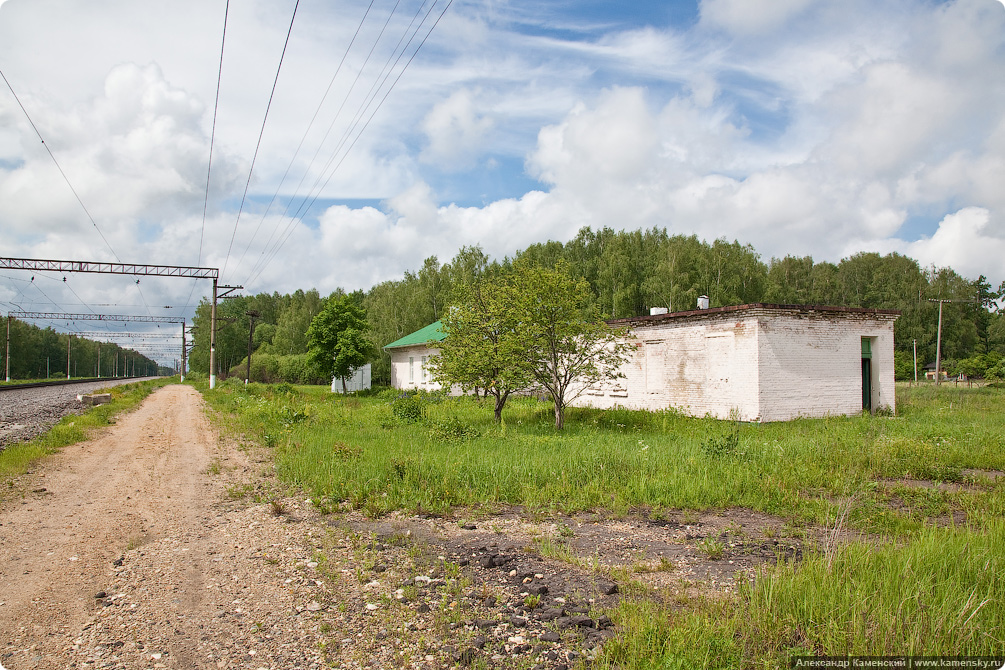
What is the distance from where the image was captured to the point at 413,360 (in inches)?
1342

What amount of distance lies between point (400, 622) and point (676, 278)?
39.5m

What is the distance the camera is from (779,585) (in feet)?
13.1

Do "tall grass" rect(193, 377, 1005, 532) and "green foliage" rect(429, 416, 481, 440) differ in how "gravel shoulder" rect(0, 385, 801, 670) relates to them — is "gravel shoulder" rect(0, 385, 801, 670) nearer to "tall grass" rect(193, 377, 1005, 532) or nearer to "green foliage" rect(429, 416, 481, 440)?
"tall grass" rect(193, 377, 1005, 532)

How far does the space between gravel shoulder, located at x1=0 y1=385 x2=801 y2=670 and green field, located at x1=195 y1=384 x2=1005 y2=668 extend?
0.54 m

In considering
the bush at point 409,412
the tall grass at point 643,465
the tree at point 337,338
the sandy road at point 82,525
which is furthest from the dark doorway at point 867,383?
the tree at point 337,338

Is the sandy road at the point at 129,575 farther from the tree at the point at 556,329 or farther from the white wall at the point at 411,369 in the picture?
the white wall at the point at 411,369

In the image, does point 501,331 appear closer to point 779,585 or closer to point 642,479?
point 642,479

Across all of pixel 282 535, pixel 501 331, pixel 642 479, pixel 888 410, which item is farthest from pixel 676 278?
pixel 282 535

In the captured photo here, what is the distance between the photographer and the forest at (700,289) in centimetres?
4147

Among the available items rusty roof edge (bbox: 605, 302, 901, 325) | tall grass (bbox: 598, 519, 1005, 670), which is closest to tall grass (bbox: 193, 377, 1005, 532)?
tall grass (bbox: 598, 519, 1005, 670)

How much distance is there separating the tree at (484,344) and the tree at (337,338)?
701 inches

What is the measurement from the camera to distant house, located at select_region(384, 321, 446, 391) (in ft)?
105

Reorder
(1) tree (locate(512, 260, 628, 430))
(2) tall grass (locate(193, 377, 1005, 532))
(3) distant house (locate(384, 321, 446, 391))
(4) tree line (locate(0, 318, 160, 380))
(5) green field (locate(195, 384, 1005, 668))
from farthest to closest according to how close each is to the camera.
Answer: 1. (4) tree line (locate(0, 318, 160, 380))
2. (3) distant house (locate(384, 321, 446, 391))
3. (1) tree (locate(512, 260, 628, 430))
4. (2) tall grass (locate(193, 377, 1005, 532))
5. (5) green field (locate(195, 384, 1005, 668))

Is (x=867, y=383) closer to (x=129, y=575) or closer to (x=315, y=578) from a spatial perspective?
(x=315, y=578)
